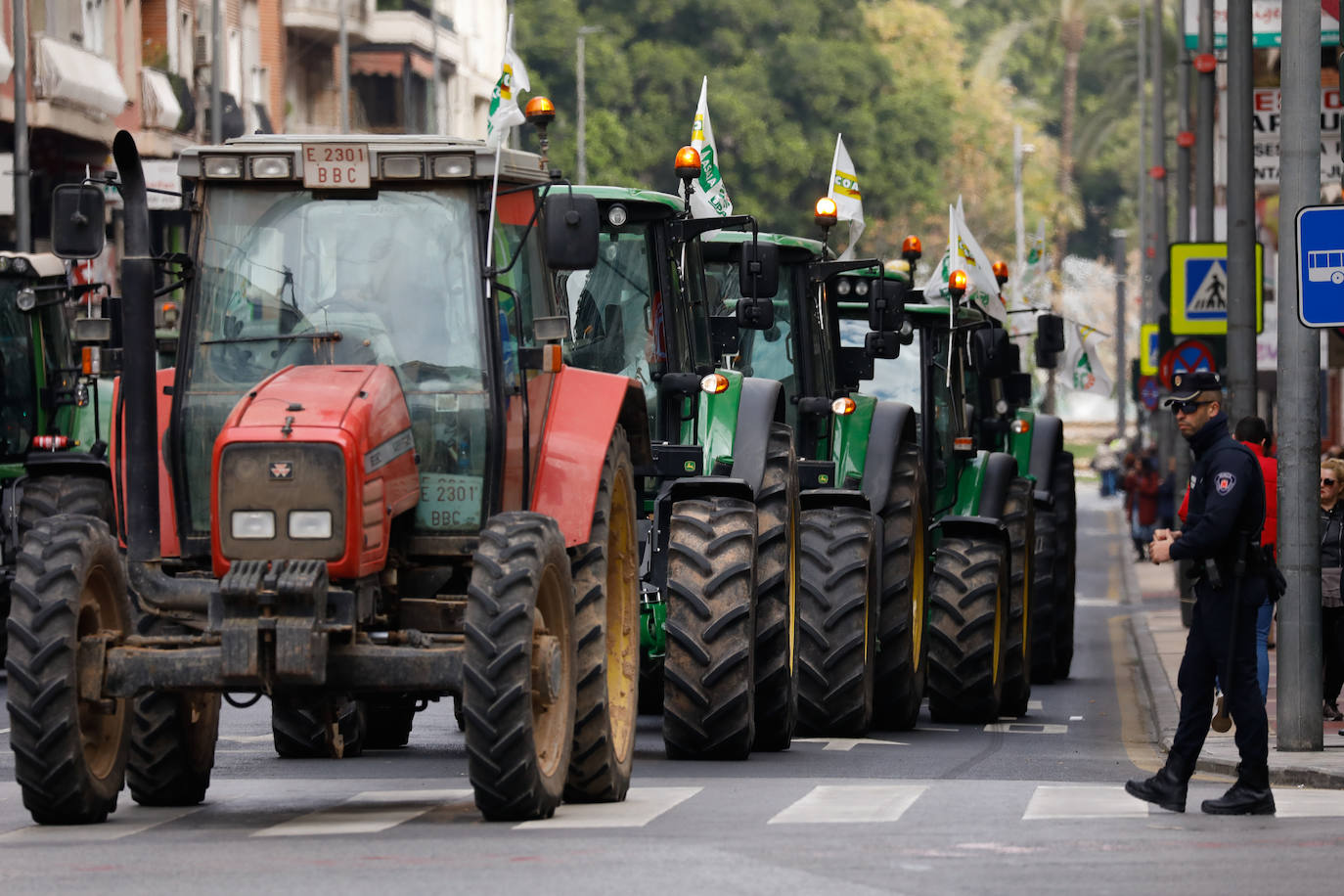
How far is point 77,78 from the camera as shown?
132 ft

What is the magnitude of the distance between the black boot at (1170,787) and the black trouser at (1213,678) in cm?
4

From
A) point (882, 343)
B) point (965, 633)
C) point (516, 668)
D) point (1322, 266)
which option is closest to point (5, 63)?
point (882, 343)

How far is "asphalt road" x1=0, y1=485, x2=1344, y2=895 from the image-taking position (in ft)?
30.8

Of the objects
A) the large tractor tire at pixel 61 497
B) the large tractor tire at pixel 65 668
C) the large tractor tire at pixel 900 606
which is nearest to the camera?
the large tractor tire at pixel 65 668

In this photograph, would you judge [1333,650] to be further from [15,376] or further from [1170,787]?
[15,376]

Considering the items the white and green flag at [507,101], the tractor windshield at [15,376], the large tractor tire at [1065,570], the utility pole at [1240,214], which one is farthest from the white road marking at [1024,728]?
the tractor windshield at [15,376]

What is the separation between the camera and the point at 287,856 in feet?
33.0

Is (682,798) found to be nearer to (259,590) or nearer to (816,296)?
(259,590)

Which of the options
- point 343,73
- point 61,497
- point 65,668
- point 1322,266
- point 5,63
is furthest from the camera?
point 343,73

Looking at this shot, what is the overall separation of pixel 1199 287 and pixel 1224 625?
15010 millimetres

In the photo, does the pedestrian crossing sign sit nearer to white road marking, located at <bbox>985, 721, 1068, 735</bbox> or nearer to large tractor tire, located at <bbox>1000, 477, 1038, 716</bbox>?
large tractor tire, located at <bbox>1000, 477, 1038, 716</bbox>

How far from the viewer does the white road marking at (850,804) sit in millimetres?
11375

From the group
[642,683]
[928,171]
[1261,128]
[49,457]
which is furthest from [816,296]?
[928,171]

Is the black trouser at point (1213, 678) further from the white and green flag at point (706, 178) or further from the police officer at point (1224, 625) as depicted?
the white and green flag at point (706, 178)
